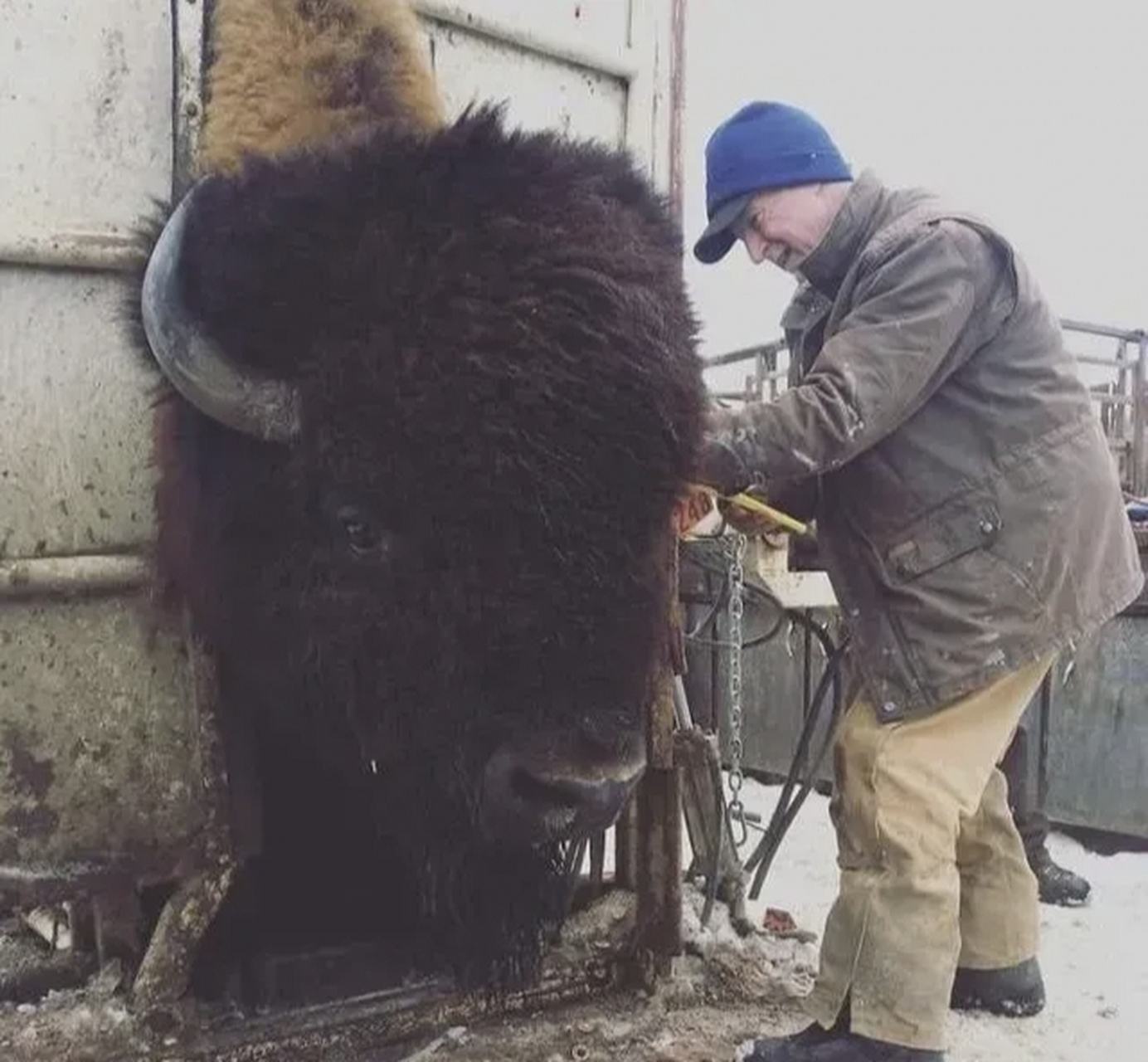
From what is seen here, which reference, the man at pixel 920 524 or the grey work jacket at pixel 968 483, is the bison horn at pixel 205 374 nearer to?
the man at pixel 920 524

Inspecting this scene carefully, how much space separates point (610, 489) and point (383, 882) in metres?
1.49

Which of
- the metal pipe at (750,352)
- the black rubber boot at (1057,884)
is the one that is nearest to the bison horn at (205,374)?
the black rubber boot at (1057,884)

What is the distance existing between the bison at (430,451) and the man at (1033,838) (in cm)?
280

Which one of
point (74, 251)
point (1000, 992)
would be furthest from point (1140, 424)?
point (74, 251)

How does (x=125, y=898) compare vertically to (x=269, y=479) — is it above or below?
below

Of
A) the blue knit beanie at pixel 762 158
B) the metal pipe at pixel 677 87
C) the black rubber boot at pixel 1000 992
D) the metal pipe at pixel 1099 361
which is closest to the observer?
the blue knit beanie at pixel 762 158

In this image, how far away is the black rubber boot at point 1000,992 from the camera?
13.6 ft

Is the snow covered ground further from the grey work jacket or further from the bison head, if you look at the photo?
the bison head

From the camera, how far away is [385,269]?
2918 millimetres

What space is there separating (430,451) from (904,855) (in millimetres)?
1635

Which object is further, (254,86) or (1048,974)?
(1048,974)

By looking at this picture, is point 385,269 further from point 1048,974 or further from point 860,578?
point 1048,974

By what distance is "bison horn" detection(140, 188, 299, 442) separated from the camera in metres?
3.00

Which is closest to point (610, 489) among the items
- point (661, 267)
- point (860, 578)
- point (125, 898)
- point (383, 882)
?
point (661, 267)
